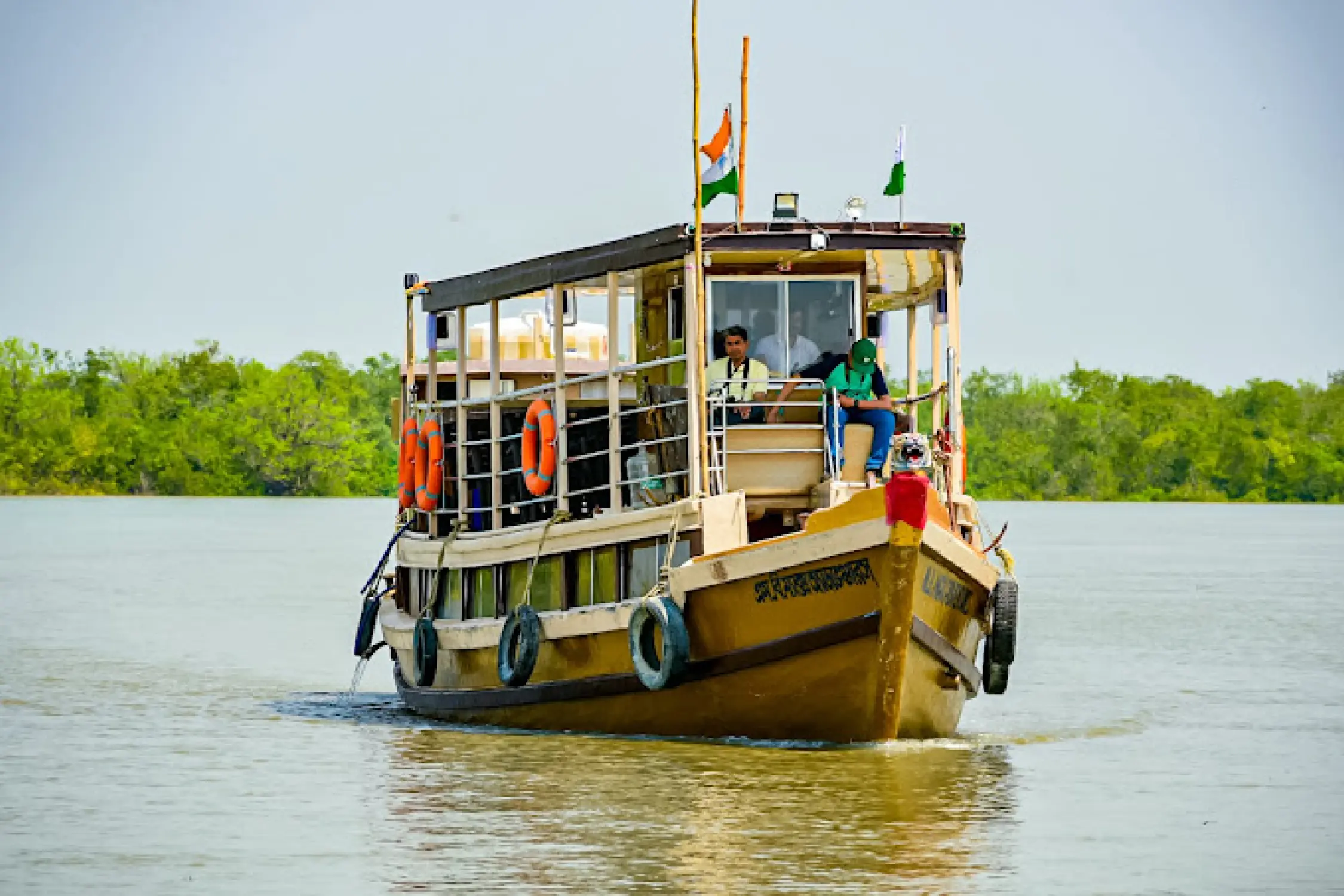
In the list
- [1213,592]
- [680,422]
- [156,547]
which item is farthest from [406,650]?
[156,547]

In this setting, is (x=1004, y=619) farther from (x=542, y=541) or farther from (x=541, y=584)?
(x=541, y=584)

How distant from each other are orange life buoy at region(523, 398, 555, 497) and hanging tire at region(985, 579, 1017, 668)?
12.3ft

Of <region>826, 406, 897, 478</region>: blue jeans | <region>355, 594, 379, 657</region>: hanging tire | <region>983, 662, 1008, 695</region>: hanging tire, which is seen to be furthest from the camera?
<region>355, 594, 379, 657</region>: hanging tire

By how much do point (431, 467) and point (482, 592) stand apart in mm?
1586

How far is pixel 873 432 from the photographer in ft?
58.7

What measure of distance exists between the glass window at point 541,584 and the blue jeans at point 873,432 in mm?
2452

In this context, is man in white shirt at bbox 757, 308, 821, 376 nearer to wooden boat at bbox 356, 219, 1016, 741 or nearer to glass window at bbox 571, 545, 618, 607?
wooden boat at bbox 356, 219, 1016, 741

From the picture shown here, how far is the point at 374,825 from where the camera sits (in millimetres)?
15922

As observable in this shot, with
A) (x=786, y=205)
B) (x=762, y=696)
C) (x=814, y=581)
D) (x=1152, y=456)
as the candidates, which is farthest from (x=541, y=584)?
(x=1152, y=456)

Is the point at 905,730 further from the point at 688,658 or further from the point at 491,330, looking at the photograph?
the point at 491,330

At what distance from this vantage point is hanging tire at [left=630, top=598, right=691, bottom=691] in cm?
1702

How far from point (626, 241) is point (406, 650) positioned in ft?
17.6

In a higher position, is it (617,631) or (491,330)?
(491,330)

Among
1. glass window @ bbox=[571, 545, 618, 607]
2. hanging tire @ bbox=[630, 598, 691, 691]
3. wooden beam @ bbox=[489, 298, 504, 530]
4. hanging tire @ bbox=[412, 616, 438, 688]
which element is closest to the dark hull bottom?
hanging tire @ bbox=[630, 598, 691, 691]
